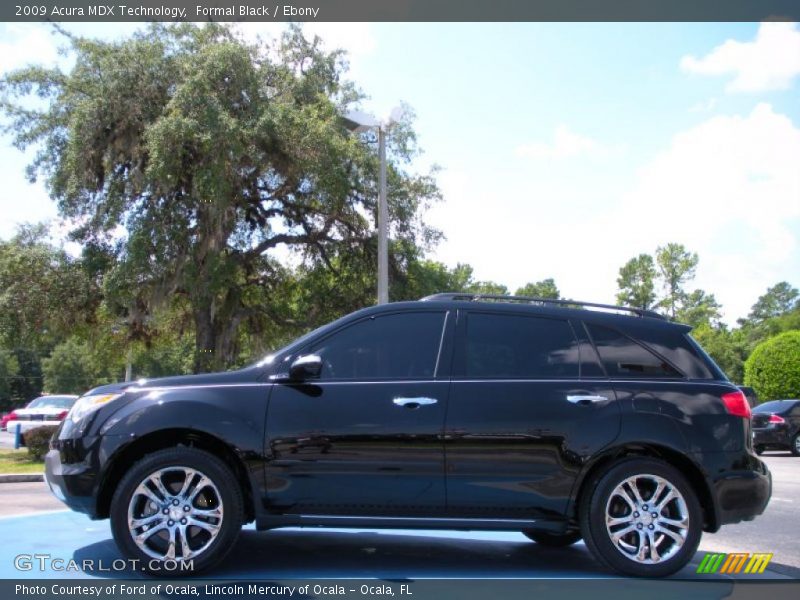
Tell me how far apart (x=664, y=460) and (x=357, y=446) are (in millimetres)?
2053

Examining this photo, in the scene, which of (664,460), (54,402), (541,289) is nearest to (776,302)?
(541,289)

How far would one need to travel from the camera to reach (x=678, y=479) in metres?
4.89

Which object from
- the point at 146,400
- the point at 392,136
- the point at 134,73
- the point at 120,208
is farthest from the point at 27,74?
the point at 146,400

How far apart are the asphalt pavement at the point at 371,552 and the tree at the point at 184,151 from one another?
11952 mm

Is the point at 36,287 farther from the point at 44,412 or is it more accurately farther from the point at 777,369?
the point at 777,369

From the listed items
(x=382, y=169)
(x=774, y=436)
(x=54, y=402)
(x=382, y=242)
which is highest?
(x=382, y=169)

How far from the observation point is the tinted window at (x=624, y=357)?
204 inches

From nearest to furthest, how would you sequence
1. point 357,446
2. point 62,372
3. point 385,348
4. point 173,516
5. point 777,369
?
point 173,516 < point 357,446 < point 385,348 < point 777,369 < point 62,372

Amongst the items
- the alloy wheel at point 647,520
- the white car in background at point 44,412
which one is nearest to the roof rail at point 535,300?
the alloy wheel at point 647,520

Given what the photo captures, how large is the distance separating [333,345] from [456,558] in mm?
1818

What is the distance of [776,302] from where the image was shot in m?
119

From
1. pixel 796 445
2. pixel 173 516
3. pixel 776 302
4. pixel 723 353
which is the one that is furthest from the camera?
pixel 776 302

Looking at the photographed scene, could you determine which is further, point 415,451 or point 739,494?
point 739,494

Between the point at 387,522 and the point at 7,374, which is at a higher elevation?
the point at 7,374
